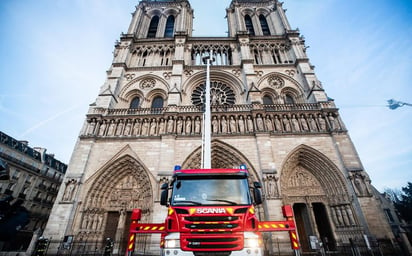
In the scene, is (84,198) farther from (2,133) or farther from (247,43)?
(247,43)

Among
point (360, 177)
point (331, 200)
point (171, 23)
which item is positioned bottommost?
point (331, 200)

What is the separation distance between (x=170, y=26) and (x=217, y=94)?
11841 millimetres

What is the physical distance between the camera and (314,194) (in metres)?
9.89

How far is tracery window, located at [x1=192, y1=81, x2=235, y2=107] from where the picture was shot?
1413 cm

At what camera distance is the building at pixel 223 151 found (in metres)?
8.71

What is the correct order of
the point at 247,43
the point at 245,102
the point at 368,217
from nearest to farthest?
the point at 368,217 → the point at 245,102 → the point at 247,43

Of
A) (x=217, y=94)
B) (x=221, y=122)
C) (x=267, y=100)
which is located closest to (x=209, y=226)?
(x=221, y=122)

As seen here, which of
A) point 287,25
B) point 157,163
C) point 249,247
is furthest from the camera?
point 287,25

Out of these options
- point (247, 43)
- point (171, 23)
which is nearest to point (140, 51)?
point (171, 23)

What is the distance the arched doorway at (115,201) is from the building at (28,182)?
10.0 meters

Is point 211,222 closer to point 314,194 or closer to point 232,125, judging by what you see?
point 232,125

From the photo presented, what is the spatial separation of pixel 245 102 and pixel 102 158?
10.2 m

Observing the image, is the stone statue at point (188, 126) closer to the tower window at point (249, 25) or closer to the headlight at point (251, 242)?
the headlight at point (251, 242)

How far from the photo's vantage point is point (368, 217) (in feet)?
27.1
